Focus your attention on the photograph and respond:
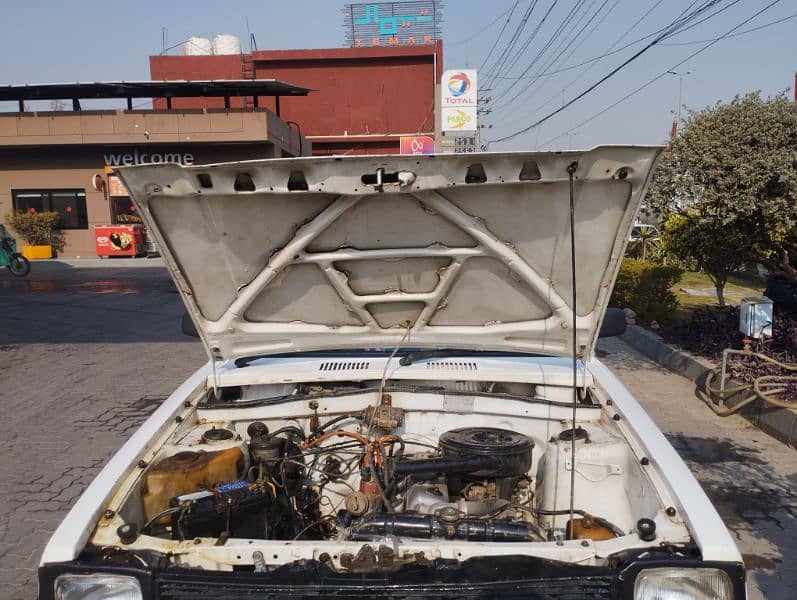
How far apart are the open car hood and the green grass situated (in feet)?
25.2

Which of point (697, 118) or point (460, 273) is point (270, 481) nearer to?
point (460, 273)

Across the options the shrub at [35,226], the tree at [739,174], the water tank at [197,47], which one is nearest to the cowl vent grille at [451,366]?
the tree at [739,174]

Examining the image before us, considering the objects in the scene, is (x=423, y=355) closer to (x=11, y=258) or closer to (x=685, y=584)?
(x=685, y=584)

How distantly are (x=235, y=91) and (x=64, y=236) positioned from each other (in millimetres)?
8161

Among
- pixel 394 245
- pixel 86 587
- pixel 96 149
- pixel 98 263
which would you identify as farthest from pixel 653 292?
pixel 96 149

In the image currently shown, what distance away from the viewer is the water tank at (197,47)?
3014cm

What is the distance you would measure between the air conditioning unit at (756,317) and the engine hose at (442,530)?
201 inches

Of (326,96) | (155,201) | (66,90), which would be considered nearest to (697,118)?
(155,201)

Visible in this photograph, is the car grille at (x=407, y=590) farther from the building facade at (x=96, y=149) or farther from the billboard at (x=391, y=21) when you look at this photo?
the billboard at (x=391, y=21)

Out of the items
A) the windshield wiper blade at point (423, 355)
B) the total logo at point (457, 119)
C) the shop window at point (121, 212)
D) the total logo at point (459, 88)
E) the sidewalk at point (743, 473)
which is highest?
the total logo at point (459, 88)

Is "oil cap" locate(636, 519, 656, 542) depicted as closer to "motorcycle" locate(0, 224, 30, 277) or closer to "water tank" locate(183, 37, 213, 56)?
"motorcycle" locate(0, 224, 30, 277)

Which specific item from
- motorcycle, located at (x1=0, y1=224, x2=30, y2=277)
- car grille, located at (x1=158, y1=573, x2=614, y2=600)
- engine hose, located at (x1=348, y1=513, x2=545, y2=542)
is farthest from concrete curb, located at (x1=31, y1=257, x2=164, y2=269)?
car grille, located at (x1=158, y1=573, x2=614, y2=600)

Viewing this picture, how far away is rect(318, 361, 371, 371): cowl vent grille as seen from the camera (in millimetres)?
3348

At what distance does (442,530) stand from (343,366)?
53.4 inches
